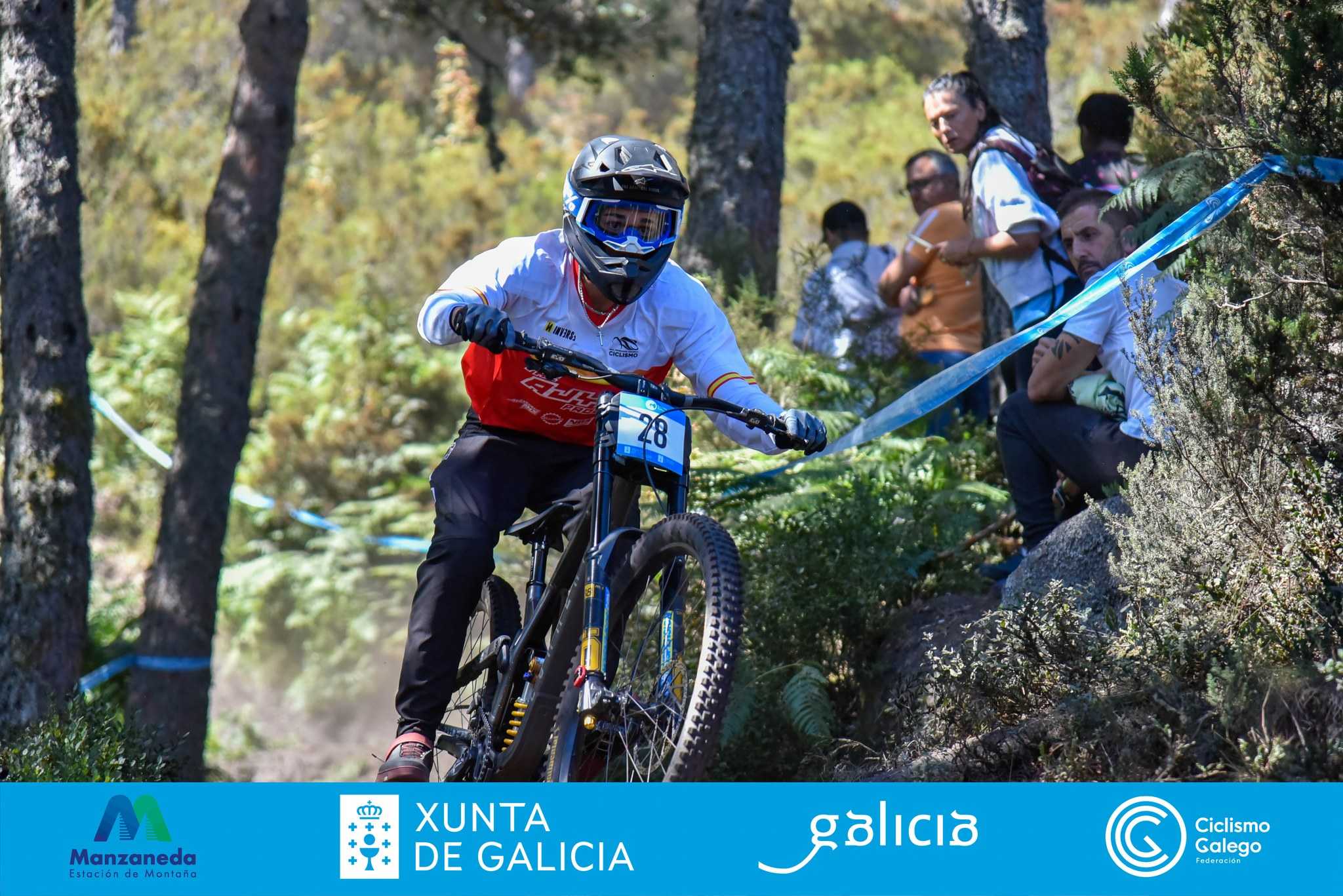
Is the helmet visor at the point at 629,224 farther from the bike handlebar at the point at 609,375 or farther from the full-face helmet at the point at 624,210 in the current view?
the bike handlebar at the point at 609,375

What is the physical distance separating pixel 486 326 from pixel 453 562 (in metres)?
1.07

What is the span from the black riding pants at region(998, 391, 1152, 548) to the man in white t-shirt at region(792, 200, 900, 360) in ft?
6.84

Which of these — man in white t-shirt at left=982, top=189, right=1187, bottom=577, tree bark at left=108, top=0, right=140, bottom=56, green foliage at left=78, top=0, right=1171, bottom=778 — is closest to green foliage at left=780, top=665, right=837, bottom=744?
A: green foliage at left=78, top=0, right=1171, bottom=778

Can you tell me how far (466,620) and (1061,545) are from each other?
242 cm

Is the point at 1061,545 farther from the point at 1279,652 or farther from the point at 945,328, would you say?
the point at 945,328

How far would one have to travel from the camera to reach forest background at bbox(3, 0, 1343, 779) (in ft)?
17.3

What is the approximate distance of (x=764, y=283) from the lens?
1030 cm

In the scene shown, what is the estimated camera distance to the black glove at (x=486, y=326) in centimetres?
437

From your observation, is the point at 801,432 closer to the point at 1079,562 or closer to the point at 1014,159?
the point at 1079,562

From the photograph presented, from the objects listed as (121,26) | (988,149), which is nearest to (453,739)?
(988,149)

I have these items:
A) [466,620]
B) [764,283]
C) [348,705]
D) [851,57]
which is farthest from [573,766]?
[851,57]

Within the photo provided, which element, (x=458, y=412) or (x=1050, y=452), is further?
(x=458, y=412)
